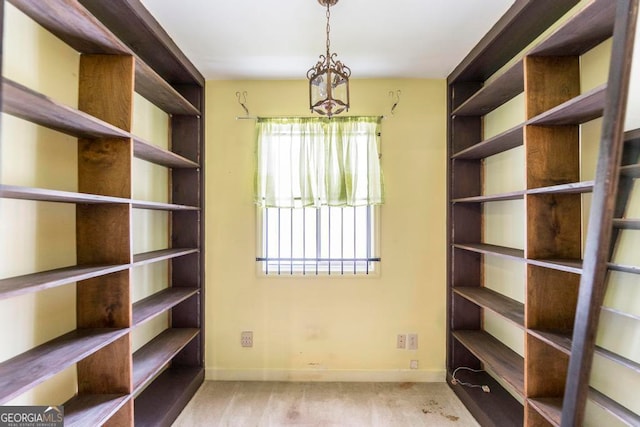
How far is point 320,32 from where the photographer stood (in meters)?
1.92

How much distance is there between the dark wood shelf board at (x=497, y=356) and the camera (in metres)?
1.72

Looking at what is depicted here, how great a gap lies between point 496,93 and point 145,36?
88.6 inches

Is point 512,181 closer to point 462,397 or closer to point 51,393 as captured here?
point 462,397

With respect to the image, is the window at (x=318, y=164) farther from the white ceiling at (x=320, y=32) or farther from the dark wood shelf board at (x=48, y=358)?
the dark wood shelf board at (x=48, y=358)

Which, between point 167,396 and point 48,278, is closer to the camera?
point 48,278

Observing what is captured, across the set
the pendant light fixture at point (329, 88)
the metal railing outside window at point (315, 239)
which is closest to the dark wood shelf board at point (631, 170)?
the pendant light fixture at point (329, 88)

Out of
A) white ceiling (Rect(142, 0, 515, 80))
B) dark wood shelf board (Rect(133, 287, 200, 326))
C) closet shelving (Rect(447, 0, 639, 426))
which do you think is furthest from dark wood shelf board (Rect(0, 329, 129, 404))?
closet shelving (Rect(447, 0, 639, 426))

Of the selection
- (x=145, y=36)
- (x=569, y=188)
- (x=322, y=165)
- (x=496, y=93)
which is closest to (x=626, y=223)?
(x=569, y=188)

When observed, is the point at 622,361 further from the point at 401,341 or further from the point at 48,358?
the point at 48,358

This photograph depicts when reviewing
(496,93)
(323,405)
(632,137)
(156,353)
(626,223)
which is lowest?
(323,405)

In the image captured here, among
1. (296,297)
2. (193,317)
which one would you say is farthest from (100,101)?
(296,297)

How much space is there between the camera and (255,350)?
8.48 feet

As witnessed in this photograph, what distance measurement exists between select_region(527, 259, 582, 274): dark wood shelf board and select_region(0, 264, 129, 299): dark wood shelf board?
2.06 metres

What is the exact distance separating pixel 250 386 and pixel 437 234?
78.8 inches
